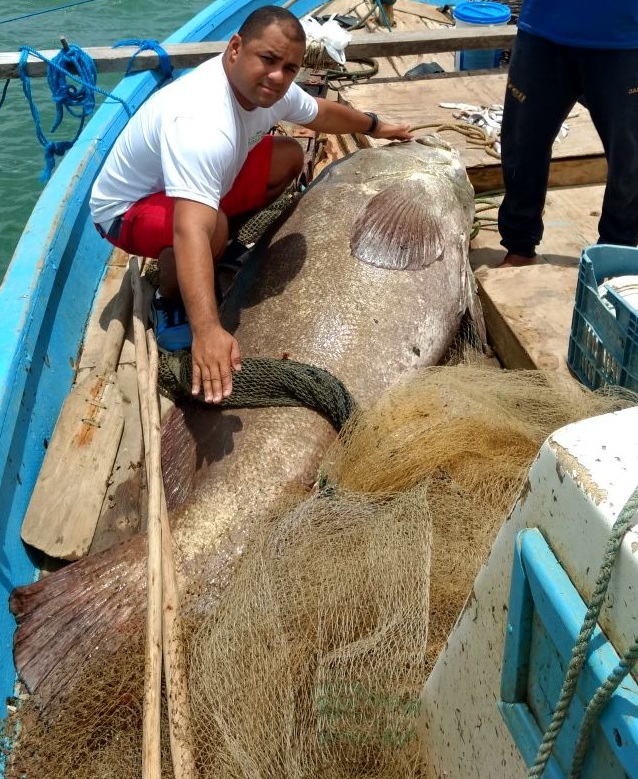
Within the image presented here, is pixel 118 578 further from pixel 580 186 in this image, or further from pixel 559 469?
pixel 580 186

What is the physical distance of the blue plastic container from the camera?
23.7 feet

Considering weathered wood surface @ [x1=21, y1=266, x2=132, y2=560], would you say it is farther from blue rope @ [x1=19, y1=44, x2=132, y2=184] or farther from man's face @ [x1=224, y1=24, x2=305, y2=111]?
blue rope @ [x1=19, y1=44, x2=132, y2=184]

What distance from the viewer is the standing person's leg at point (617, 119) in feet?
12.3

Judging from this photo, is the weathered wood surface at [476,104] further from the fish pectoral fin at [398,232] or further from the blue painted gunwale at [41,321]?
the blue painted gunwale at [41,321]

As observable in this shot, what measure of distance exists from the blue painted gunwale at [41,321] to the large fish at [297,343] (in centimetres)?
30

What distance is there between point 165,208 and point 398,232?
114 centimetres

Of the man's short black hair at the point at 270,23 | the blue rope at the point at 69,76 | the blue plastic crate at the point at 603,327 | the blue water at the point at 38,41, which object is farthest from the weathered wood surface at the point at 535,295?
the blue water at the point at 38,41

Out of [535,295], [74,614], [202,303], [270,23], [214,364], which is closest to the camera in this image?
[74,614]

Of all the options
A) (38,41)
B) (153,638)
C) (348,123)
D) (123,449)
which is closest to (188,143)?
(123,449)

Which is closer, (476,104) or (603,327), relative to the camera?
(603,327)

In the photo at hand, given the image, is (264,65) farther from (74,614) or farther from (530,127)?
(74,614)

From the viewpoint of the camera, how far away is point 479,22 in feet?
23.6

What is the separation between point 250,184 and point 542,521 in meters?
3.16

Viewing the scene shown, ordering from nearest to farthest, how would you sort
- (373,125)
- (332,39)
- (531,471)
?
(531,471) < (373,125) < (332,39)
